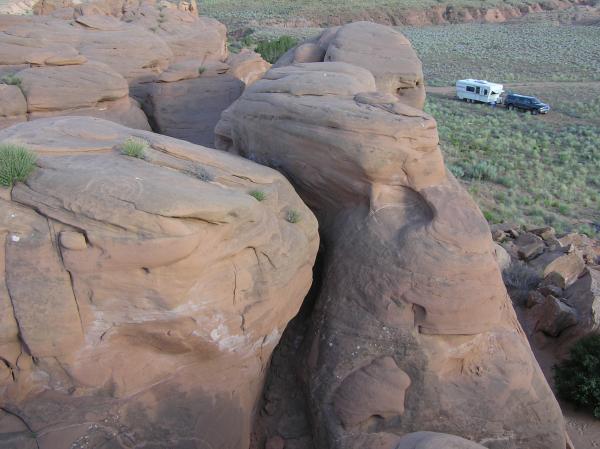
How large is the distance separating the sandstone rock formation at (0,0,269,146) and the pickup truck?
21.2m

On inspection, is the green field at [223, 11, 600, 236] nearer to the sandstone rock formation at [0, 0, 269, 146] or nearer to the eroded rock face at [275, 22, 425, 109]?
the eroded rock face at [275, 22, 425, 109]

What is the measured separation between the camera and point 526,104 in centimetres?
3262

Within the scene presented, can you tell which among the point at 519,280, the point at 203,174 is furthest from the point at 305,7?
the point at 203,174

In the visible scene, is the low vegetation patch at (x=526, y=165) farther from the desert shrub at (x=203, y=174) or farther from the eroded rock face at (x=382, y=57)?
the desert shrub at (x=203, y=174)

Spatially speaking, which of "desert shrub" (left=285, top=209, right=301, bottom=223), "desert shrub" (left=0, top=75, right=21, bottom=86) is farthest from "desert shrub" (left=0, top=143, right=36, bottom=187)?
"desert shrub" (left=0, top=75, right=21, bottom=86)

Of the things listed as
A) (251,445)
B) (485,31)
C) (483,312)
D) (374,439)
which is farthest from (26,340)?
(485,31)

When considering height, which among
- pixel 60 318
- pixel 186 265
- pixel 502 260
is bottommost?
pixel 502 260

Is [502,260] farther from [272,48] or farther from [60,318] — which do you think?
[272,48]

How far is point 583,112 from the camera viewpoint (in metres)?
32.2

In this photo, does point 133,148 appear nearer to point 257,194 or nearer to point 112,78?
point 257,194

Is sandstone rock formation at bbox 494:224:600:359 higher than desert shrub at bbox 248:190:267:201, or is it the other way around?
desert shrub at bbox 248:190:267:201

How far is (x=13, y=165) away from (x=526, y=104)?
32.9m

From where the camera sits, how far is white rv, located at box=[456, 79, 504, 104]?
34.3m

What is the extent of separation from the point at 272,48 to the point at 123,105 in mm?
22091
